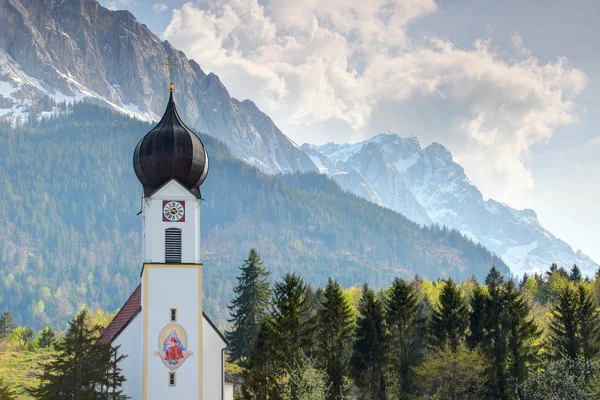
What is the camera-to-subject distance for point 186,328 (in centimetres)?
→ 6322

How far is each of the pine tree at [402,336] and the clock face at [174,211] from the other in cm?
1812

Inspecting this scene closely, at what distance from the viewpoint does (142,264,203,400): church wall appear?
2458 inches

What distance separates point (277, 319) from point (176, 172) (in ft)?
41.3

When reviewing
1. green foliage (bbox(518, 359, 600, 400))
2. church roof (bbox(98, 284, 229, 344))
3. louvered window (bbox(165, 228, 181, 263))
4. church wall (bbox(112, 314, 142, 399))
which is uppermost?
louvered window (bbox(165, 228, 181, 263))

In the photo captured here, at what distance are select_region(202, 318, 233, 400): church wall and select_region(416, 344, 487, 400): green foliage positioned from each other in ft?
47.9

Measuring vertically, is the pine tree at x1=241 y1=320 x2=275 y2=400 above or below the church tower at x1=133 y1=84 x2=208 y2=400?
below

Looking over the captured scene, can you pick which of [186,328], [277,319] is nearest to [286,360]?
[277,319]

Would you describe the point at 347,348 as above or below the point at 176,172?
below

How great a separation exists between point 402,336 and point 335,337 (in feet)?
19.1

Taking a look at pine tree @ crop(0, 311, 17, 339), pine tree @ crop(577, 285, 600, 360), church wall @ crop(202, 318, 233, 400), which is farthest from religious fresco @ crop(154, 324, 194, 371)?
pine tree @ crop(0, 311, 17, 339)

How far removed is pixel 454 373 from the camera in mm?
68750

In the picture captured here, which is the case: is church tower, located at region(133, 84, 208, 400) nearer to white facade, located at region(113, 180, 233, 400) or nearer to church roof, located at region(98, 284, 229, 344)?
white facade, located at region(113, 180, 233, 400)

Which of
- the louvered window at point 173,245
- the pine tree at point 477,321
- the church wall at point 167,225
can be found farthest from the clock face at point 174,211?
the pine tree at point 477,321

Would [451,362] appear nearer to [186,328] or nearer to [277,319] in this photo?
[277,319]
